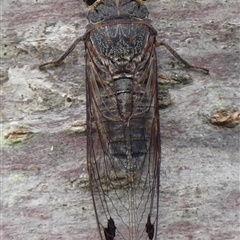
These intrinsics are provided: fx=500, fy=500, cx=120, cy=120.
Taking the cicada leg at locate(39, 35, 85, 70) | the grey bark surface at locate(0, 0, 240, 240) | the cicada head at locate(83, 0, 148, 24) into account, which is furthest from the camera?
the cicada head at locate(83, 0, 148, 24)

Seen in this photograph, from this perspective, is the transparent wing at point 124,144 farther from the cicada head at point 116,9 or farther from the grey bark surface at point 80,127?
the cicada head at point 116,9

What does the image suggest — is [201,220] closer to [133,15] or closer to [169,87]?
[169,87]

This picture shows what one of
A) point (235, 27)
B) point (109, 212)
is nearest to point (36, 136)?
point (109, 212)

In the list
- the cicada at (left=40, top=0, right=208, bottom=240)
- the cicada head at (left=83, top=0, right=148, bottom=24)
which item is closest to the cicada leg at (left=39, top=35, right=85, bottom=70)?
the cicada at (left=40, top=0, right=208, bottom=240)

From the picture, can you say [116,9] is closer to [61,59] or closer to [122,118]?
[61,59]

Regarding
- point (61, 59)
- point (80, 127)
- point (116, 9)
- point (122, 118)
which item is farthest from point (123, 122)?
point (116, 9)

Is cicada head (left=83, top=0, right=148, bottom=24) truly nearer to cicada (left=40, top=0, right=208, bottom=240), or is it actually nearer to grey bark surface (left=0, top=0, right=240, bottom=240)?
cicada (left=40, top=0, right=208, bottom=240)

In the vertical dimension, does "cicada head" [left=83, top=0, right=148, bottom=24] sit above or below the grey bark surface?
above
